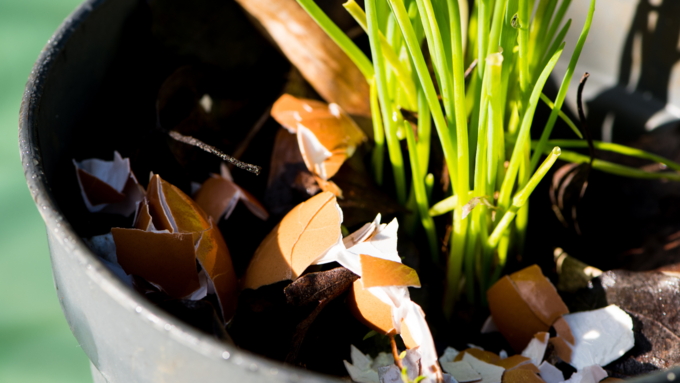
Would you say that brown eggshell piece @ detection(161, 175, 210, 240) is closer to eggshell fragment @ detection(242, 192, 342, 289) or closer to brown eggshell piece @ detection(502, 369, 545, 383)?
eggshell fragment @ detection(242, 192, 342, 289)

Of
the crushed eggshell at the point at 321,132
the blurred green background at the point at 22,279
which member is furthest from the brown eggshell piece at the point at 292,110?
the blurred green background at the point at 22,279

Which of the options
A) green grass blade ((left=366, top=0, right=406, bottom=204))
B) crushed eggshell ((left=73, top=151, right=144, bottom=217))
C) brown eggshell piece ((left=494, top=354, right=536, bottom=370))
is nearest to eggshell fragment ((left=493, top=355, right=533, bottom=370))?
brown eggshell piece ((left=494, top=354, right=536, bottom=370))

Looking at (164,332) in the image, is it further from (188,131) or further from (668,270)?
(668,270)

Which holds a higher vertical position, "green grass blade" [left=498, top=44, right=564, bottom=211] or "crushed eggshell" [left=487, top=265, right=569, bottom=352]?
"green grass blade" [left=498, top=44, right=564, bottom=211]

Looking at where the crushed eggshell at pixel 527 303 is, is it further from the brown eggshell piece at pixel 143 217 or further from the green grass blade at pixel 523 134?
the brown eggshell piece at pixel 143 217

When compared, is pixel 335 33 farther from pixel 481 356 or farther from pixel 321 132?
pixel 481 356

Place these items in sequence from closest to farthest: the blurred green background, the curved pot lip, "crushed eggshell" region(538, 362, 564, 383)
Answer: the curved pot lip, "crushed eggshell" region(538, 362, 564, 383), the blurred green background

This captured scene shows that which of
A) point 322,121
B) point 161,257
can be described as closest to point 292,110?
point 322,121
